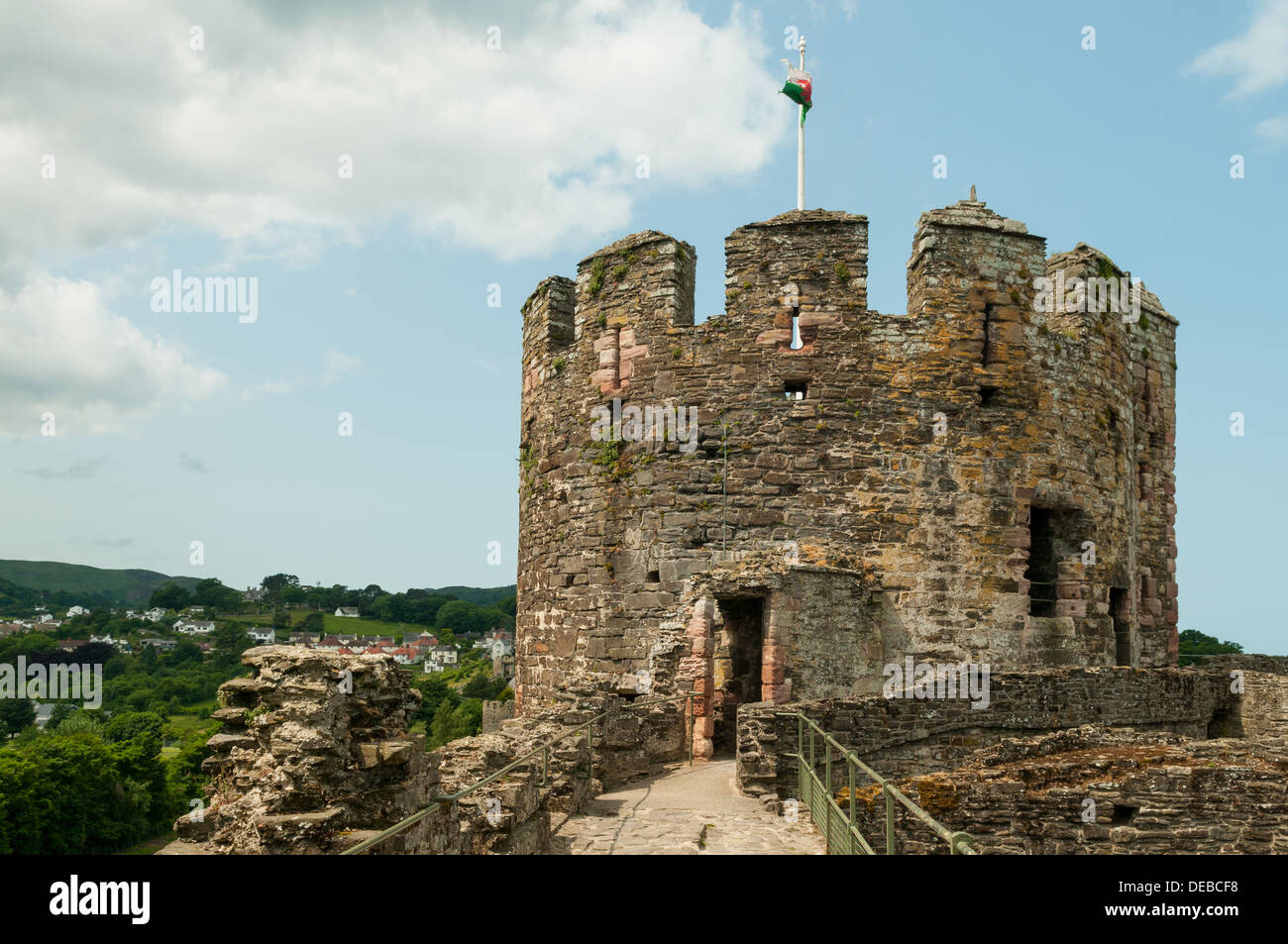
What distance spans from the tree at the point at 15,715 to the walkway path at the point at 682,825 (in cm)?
8521

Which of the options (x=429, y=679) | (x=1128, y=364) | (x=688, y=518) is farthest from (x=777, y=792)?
(x=429, y=679)

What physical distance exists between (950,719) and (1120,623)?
20.8 feet

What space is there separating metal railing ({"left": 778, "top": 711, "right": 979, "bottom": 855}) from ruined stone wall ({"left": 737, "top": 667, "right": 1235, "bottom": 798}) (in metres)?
0.25

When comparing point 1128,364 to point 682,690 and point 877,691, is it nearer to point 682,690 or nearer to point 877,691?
point 877,691

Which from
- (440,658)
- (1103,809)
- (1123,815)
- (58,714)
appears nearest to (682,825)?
(1103,809)

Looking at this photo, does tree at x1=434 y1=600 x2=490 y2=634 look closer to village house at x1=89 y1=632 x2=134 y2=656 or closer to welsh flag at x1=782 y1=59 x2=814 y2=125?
village house at x1=89 y1=632 x2=134 y2=656

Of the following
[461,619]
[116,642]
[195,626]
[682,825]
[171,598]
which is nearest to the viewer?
[682,825]

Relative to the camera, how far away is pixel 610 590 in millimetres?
16172

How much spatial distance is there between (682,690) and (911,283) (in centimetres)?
746

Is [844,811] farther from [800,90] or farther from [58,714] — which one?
[58,714]

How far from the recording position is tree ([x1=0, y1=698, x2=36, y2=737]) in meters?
79.9

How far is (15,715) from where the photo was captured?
8094cm

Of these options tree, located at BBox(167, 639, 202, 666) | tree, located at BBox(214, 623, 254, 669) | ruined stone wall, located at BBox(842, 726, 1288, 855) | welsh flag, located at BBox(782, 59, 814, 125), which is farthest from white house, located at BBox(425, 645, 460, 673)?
ruined stone wall, located at BBox(842, 726, 1288, 855)

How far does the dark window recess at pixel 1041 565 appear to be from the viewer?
16.0 m
